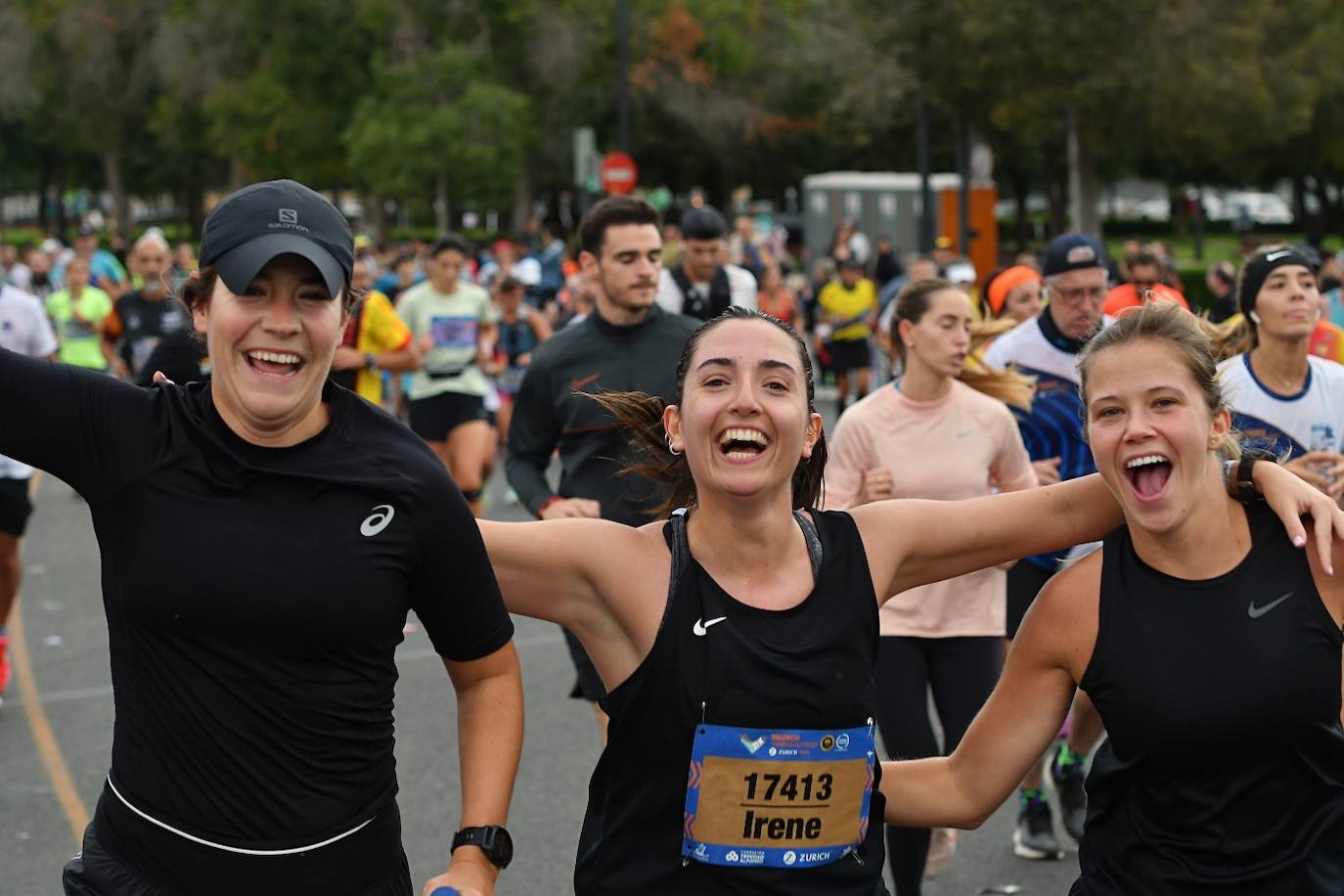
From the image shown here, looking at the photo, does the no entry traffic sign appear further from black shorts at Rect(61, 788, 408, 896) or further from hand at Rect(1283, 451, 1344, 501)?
black shorts at Rect(61, 788, 408, 896)

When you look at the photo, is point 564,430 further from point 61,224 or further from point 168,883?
point 61,224

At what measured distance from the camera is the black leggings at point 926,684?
5551mm

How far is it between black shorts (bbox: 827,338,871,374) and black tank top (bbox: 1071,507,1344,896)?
16551mm

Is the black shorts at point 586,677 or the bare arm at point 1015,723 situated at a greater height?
the bare arm at point 1015,723

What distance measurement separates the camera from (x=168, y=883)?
298 centimetres

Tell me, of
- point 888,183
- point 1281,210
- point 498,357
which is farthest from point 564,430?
point 1281,210

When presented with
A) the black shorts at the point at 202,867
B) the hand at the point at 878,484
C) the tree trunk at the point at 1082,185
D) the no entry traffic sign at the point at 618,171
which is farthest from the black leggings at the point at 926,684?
the tree trunk at the point at 1082,185

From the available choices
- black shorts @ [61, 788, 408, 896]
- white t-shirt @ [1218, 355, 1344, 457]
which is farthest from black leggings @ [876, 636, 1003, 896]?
black shorts @ [61, 788, 408, 896]

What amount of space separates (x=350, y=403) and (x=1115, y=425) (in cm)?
133

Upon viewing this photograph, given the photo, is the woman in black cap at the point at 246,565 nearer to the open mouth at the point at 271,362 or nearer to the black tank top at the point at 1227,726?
the open mouth at the point at 271,362

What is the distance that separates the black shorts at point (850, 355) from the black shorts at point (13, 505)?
493 inches

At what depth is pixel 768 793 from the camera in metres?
3.15

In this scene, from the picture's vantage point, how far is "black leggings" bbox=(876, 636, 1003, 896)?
5.55 m

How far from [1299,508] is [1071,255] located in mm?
3660
